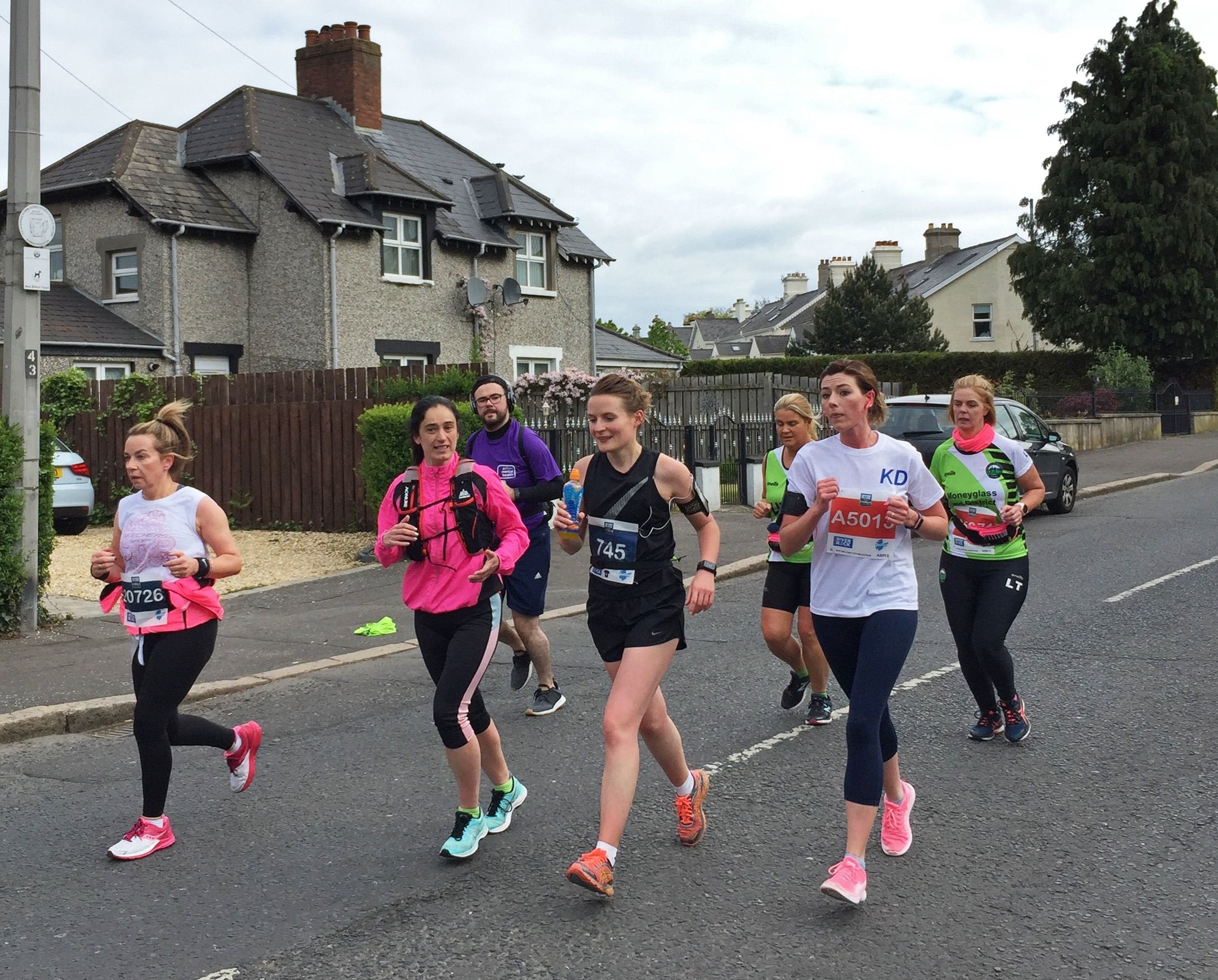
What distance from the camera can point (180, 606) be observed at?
4.99 metres

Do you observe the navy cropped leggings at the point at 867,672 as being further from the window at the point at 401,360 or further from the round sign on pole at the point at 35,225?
the window at the point at 401,360

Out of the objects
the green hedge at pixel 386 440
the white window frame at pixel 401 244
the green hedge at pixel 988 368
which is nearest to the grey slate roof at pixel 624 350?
the green hedge at pixel 988 368

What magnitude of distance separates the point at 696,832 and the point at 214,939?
1.79 m

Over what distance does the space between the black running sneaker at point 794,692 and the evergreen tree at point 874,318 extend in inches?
1760

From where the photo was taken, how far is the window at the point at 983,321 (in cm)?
5578

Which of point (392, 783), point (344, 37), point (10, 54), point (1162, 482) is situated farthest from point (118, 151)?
point (392, 783)

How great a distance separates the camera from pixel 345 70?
103ft

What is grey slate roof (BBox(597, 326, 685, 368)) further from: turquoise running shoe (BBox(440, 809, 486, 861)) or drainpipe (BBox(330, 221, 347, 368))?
turquoise running shoe (BBox(440, 809, 486, 861))

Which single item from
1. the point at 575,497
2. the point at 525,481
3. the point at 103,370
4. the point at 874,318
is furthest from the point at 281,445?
the point at 874,318

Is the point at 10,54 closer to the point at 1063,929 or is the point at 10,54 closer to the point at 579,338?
the point at 1063,929

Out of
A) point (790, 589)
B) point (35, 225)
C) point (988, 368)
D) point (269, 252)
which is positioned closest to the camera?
point (790, 589)

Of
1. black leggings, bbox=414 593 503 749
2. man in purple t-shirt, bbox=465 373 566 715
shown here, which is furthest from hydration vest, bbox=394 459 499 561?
man in purple t-shirt, bbox=465 373 566 715

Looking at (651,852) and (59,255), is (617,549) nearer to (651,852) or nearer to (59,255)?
(651,852)

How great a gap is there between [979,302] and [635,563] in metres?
54.4
